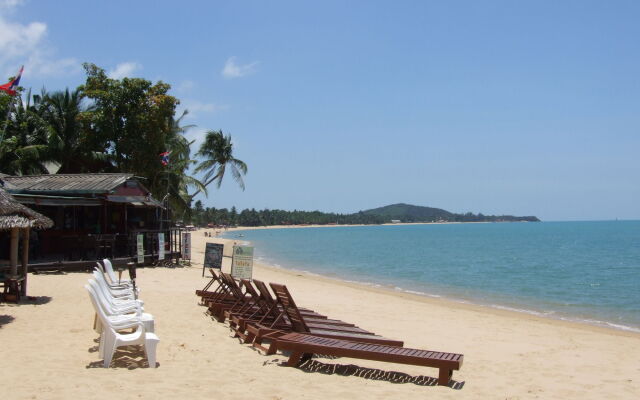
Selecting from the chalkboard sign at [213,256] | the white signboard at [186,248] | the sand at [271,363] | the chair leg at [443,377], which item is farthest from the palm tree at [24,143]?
the chair leg at [443,377]

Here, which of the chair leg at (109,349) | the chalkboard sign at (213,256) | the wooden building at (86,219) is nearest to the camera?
the chair leg at (109,349)

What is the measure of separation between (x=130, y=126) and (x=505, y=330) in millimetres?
19761

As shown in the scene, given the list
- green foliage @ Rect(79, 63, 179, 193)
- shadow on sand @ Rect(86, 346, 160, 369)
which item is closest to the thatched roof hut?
shadow on sand @ Rect(86, 346, 160, 369)

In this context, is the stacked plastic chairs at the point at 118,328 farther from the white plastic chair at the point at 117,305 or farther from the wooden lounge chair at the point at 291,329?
the wooden lounge chair at the point at 291,329

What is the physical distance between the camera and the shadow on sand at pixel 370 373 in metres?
6.72

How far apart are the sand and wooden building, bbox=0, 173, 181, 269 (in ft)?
13.5

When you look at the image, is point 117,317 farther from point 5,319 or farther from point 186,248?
point 186,248

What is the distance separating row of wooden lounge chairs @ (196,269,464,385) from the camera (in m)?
6.60

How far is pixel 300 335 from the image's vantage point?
7457 mm

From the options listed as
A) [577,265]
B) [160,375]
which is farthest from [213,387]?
[577,265]

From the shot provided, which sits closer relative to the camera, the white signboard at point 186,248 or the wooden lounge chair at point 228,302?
the wooden lounge chair at point 228,302

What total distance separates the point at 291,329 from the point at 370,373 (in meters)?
1.66

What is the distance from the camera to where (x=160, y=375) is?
607cm

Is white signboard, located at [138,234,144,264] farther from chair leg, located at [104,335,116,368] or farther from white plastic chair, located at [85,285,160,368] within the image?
chair leg, located at [104,335,116,368]
